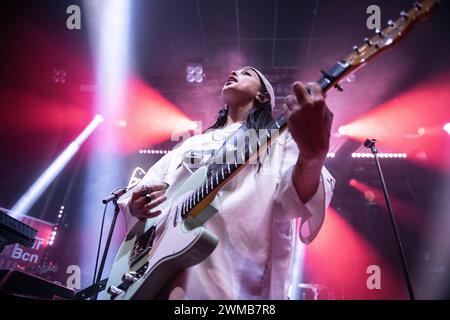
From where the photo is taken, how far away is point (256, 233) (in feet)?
4.95

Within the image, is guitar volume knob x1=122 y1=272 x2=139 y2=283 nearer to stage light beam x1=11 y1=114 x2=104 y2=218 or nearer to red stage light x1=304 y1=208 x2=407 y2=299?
stage light beam x1=11 y1=114 x2=104 y2=218

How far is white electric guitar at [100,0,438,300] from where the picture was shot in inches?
54.4

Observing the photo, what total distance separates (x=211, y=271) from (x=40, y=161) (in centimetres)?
720

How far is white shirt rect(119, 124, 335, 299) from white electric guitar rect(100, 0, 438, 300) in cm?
8

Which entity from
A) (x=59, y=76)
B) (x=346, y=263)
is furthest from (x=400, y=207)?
(x=59, y=76)

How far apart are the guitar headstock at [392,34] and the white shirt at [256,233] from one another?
559 millimetres

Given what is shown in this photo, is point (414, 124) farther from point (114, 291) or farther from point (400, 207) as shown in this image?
point (114, 291)

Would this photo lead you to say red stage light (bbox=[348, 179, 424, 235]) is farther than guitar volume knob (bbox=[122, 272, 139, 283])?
Yes

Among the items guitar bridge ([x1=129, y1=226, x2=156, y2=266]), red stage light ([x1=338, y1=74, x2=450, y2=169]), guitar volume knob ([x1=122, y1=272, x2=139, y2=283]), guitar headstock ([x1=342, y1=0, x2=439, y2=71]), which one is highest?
red stage light ([x1=338, y1=74, x2=450, y2=169])

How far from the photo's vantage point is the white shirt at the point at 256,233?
140 cm

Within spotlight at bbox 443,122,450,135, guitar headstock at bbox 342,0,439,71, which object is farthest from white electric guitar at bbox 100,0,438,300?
spotlight at bbox 443,122,450,135

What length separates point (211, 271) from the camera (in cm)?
140

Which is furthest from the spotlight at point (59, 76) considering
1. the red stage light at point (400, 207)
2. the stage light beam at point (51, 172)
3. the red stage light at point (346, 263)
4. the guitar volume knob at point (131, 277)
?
the red stage light at point (400, 207)

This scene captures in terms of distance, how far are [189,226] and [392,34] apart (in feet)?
4.21
